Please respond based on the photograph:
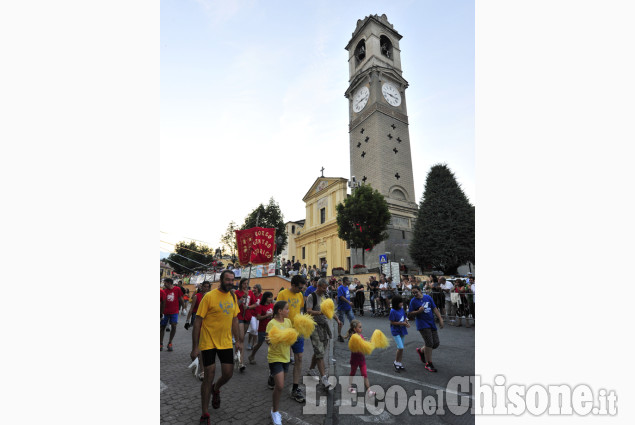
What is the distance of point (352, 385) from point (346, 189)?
1300 inches

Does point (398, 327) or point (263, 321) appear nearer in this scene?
point (398, 327)

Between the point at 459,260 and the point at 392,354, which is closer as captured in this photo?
the point at 392,354

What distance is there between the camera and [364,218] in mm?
29250

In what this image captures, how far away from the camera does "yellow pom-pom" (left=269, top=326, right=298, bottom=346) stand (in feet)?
14.3

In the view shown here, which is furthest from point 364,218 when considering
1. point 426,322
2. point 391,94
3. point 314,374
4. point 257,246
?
point 314,374

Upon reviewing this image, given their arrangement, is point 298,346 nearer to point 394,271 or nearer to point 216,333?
point 216,333

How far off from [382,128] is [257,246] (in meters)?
28.0

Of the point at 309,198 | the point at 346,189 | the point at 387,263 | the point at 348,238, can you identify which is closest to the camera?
the point at 387,263

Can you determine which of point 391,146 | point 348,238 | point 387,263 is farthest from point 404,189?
point 387,263

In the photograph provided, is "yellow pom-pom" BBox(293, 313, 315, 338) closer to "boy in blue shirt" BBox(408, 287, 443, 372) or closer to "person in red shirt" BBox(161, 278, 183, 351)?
"boy in blue shirt" BBox(408, 287, 443, 372)

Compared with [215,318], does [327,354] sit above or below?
below

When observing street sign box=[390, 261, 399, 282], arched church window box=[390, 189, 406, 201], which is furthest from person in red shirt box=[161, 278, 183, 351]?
arched church window box=[390, 189, 406, 201]

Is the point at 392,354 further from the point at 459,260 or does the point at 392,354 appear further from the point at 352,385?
the point at 459,260

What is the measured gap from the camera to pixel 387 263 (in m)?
17.8
